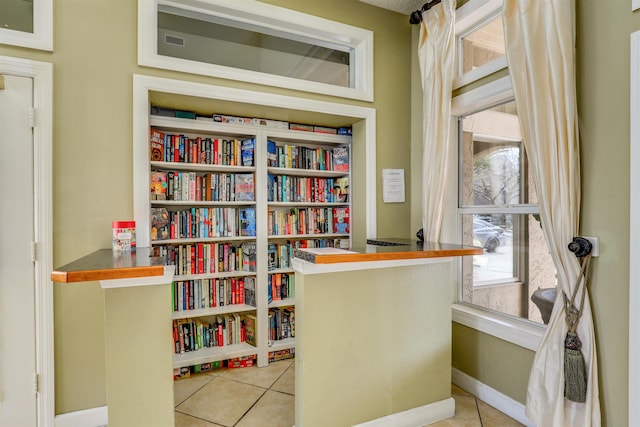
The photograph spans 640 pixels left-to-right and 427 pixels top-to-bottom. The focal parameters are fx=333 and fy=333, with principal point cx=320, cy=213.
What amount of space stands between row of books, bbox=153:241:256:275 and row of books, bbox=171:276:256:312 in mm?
93

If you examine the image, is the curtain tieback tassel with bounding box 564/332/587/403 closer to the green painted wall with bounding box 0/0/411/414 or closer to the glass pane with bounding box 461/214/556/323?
the glass pane with bounding box 461/214/556/323

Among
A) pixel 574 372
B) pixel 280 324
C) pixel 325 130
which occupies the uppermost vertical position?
pixel 325 130

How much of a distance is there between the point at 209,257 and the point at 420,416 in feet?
6.18

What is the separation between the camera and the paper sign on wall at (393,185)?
9.02 ft

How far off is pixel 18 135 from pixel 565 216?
2.88 m

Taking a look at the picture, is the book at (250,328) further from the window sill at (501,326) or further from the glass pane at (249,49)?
the glass pane at (249,49)

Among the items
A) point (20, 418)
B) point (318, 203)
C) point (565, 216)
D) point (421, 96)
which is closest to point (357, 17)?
point (421, 96)

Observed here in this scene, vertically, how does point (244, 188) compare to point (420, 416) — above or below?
above

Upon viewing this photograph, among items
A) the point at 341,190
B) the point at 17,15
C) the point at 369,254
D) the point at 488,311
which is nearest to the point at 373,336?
the point at 369,254

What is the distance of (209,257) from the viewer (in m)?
2.74

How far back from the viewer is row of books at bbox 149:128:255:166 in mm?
2535

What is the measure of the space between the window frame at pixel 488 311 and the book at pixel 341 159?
3.04 ft

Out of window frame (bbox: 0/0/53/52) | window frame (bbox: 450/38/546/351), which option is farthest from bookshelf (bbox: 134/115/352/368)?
window frame (bbox: 450/38/546/351)

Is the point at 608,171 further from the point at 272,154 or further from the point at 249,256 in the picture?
the point at 249,256
